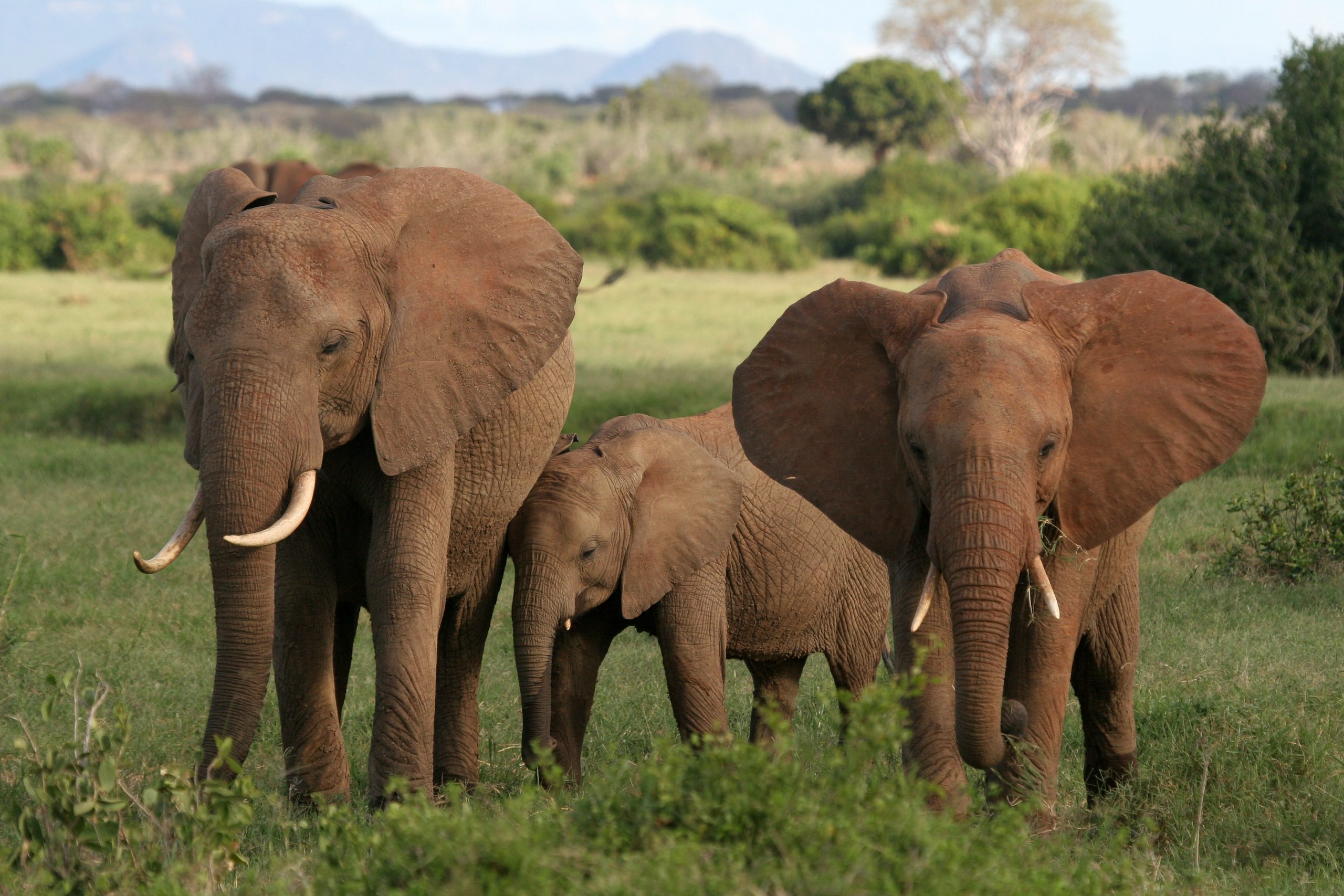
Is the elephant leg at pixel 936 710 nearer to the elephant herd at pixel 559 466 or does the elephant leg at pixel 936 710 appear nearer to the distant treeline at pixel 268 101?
the elephant herd at pixel 559 466

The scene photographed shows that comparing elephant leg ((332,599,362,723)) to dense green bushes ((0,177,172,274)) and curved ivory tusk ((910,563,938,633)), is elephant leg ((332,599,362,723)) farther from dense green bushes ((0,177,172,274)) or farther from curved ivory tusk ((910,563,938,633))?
dense green bushes ((0,177,172,274))

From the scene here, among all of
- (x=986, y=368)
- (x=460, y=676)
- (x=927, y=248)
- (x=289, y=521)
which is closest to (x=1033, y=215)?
(x=927, y=248)

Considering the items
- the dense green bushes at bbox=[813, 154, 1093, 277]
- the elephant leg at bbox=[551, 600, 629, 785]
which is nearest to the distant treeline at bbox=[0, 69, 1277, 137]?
the dense green bushes at bbox=[813, 154, 1093, 277]

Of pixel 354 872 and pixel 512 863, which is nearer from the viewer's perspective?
Answer: pixel 512 863

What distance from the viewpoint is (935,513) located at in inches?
153

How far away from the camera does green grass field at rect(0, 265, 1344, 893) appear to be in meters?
3.39

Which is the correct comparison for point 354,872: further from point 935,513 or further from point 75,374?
point 75,374

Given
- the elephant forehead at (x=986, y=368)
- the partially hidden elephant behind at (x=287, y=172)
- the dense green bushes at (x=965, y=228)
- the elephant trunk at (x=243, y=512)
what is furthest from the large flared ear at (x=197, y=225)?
the dense green bushes at (x=965, y=228)

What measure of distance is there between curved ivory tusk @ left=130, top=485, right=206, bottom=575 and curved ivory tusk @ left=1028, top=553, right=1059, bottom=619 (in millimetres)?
2176

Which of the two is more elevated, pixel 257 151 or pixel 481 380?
pixel 481 380

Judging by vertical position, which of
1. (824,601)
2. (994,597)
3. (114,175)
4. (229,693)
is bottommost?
(114,175)

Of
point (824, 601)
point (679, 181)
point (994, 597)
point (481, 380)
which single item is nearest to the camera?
point (994, 597)

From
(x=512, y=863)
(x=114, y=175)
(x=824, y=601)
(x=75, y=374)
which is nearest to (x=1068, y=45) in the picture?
(x=114, y=175)

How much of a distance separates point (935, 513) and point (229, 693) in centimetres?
203
